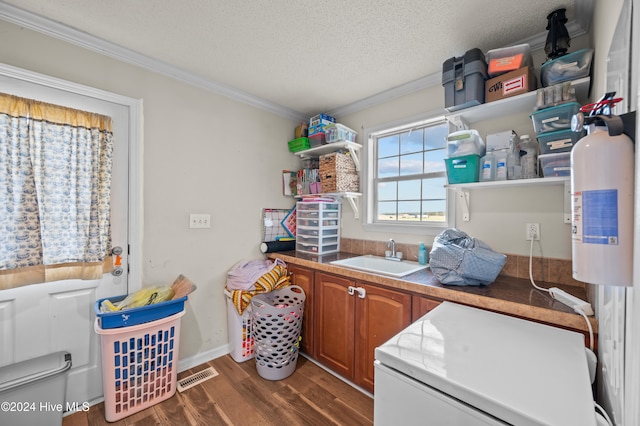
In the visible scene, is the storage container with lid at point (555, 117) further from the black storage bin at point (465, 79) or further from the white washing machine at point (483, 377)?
the white washing machine at point (483, 377)

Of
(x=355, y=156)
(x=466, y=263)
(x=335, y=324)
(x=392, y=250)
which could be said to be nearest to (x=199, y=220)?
(x=335, y=324)

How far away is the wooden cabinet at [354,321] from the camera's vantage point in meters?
1.68

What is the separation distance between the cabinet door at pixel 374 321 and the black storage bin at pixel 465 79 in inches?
50.6

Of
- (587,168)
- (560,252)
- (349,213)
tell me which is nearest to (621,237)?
(587,168)

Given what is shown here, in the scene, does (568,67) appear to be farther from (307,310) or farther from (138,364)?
(138,364)

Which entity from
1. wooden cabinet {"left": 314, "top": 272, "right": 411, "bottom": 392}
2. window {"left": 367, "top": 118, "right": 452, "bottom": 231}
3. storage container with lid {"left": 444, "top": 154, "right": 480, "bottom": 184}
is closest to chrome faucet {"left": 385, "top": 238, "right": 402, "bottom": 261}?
window {"left": 367, "top": 118, "right": 452, "bottom": 231}

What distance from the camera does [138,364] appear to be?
67.1 inches

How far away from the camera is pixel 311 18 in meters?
1.55

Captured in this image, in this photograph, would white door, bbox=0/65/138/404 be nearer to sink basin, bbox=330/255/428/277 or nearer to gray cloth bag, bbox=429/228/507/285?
sink basin, bbox=330/255/428/277

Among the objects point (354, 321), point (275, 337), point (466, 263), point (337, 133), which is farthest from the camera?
point (337, 133)

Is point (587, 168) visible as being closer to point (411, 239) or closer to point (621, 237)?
point (621, 237)

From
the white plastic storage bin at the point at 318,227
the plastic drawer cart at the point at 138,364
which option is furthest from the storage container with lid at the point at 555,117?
the plastic drawer cart at the point at 138,364

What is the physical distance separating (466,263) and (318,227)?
4.71ft

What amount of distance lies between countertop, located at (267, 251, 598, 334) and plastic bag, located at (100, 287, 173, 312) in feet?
4.15
